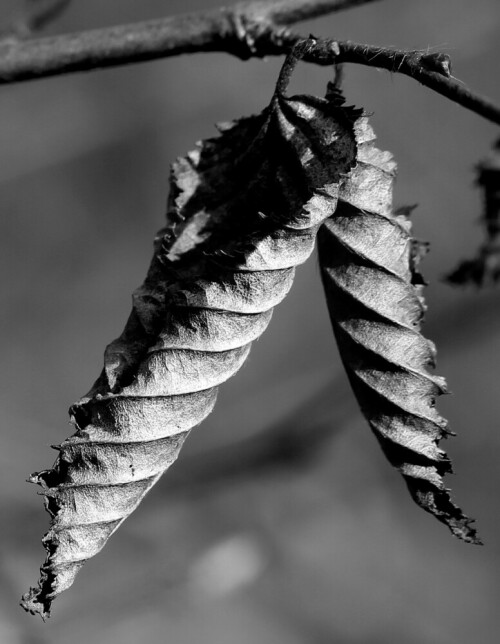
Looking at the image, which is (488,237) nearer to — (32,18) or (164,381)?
(164,381)

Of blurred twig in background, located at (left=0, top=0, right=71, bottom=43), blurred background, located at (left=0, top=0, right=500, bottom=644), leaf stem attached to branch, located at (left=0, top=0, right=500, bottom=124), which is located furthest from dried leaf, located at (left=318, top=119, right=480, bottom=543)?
blurred background, located at (left=0, top=0, right=500, bottom=644)

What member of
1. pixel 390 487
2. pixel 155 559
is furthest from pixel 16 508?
pixel 390 487

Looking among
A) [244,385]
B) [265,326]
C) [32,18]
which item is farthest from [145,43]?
[244,385]

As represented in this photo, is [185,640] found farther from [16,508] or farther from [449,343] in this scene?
[449,343]

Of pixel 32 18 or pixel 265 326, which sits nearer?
pixel 265 326

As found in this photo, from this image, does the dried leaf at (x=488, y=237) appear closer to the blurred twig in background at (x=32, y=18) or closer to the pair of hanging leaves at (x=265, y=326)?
the pair of hanging leaves at (x=265, y=326)

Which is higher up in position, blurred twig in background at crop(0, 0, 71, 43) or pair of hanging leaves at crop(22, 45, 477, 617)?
blurred twig in background at crop(0, 0, 71, 43)

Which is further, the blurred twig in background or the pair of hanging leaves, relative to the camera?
the blurred twig in background

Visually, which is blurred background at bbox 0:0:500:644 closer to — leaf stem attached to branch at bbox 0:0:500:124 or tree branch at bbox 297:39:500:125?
leaf stem attached to branch at bbox 0:0:500:124
